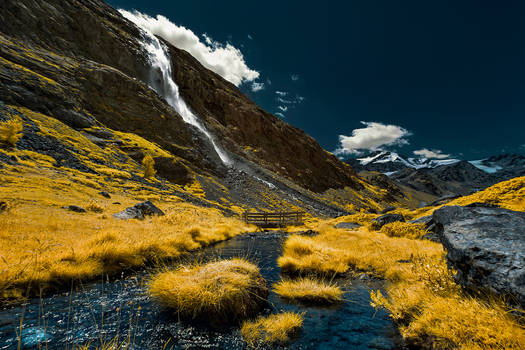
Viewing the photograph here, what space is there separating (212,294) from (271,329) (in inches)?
53.7

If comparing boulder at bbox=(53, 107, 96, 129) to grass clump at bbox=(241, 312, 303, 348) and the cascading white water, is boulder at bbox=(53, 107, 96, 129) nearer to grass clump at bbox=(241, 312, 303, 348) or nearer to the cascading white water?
the cascading white water

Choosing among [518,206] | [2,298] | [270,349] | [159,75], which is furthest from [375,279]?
[159,75]

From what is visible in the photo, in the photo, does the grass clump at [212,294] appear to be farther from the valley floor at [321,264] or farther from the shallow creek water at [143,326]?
the valley floor at [321,264]

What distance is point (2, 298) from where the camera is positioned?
4355mm

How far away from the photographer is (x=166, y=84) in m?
86.9

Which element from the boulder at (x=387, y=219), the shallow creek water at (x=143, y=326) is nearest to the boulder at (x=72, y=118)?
the shallow creek water at (x=143, y=326)

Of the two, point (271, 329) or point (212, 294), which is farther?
point (212, 294)

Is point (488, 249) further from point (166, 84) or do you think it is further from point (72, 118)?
point (166, 84)

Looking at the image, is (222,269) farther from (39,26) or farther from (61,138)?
(39,26)

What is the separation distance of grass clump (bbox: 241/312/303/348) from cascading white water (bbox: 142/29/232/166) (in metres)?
Result: 69.2

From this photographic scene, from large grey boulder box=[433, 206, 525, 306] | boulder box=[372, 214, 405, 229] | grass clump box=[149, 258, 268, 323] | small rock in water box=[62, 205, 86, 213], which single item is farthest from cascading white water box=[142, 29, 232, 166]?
large grey boulder box=[433, 206, 525, 306]

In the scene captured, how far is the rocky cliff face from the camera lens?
4253 centimetres

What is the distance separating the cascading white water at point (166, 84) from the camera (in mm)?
79438

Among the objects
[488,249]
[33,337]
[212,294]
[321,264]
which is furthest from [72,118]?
[488,249]
